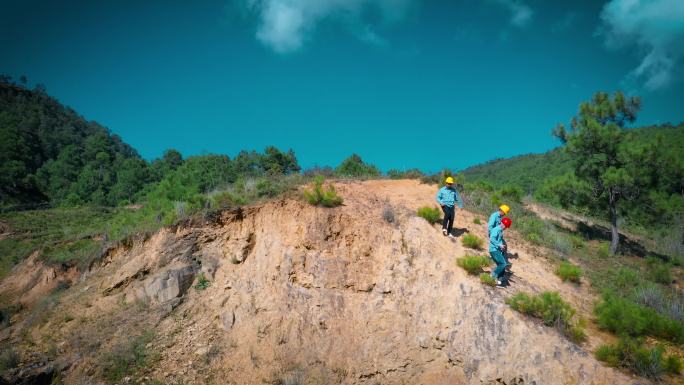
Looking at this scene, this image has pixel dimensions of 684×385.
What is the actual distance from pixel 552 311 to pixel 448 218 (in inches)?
141

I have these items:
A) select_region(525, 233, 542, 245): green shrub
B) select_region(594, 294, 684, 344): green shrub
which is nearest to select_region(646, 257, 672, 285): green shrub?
select_region(525, 233, 542, 245): green shrub

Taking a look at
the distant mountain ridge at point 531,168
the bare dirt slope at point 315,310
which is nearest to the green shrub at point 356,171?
the bare dirt slope at point 315,310

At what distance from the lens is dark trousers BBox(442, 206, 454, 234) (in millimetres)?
10609

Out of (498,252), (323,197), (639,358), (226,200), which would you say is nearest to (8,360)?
(226,200)

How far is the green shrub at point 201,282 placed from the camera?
462 inches

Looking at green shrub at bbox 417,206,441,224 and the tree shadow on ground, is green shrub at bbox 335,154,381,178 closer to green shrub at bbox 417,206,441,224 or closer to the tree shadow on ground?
green shrub at bbox 417,206,441,224

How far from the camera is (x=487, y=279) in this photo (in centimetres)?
902

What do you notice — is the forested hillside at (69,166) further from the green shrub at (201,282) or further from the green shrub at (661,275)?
the green shrub at (661,275)

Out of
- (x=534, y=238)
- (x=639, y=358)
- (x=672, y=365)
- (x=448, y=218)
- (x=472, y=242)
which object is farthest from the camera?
(x=534, y=238)

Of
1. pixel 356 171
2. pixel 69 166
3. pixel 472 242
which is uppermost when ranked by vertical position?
pixel 69 166

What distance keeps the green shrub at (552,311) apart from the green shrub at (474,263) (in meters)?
1.25

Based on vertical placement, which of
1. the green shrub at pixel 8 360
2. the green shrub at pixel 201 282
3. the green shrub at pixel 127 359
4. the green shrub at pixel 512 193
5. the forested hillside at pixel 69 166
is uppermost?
the forested hillside at pixel 69 166

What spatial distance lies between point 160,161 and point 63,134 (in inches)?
1094

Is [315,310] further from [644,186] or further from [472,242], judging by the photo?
[644,186]
